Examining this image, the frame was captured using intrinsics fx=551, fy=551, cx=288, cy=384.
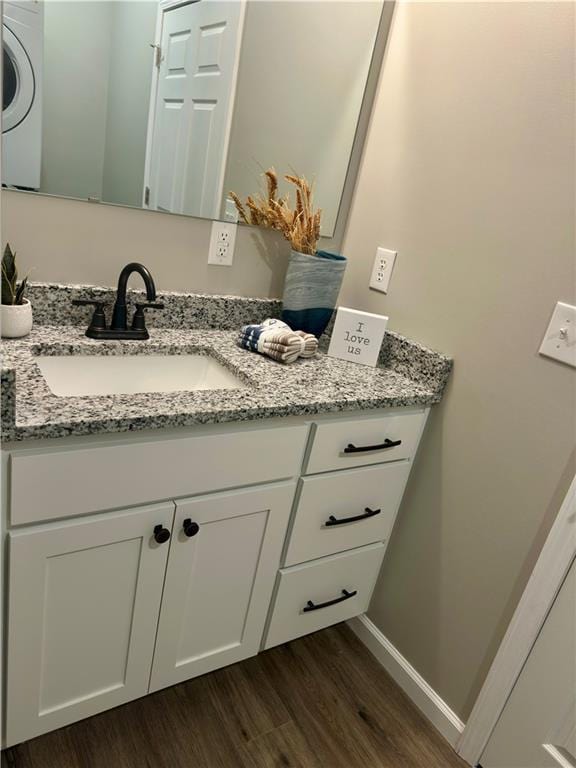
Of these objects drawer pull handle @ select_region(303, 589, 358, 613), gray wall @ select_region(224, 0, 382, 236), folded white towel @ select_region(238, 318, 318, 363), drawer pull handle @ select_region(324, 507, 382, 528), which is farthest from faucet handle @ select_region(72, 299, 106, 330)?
drawer pull handle @ select_region(303, 589, 358, 613)

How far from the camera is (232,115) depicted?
1477 millimetres

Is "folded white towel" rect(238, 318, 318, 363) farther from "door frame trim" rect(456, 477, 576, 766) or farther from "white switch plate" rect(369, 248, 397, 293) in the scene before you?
"door frame trim" rect(456, 477, 576, 766)

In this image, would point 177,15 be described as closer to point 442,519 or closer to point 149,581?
point 149,581

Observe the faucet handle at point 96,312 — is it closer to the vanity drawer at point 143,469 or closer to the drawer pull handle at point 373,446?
the vanity drawer at point 143,469

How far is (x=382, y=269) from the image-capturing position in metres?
1.63

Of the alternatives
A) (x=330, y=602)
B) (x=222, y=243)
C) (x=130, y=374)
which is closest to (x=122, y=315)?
(x=130, y=374)

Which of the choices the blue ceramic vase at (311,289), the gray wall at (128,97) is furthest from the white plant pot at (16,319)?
the blue ceramic vase at (311,289)

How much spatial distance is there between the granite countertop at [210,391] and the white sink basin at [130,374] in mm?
19

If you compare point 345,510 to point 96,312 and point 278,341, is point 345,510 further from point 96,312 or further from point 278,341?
point 96,312

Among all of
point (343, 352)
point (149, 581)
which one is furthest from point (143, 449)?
point (343, 352)

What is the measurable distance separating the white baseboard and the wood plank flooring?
24mm

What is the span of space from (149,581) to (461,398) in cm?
89

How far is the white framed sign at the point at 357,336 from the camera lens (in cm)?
153

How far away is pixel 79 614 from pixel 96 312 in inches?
27.0
